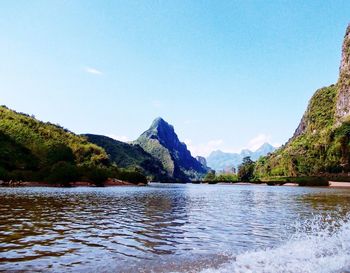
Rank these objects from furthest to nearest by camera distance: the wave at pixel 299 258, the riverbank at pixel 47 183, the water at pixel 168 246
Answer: the riverbank at pixel 47 183 < the water at pixel 168 246 < the wave at pixel 299 258

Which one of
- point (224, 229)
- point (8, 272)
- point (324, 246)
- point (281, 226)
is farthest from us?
point (281, 226)

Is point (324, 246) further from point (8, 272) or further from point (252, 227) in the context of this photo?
point (8, 272)

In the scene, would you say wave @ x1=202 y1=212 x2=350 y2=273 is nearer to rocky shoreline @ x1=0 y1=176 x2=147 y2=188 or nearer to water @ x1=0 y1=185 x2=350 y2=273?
water @ x1=0 y1=185 x2=350 y2=273

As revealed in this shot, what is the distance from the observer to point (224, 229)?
24.4m

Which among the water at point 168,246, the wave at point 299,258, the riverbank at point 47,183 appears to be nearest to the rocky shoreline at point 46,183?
the riverbank at point 47,183

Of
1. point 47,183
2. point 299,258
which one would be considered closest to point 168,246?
point 299,258

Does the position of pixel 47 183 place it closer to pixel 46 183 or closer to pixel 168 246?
pixel 46 183

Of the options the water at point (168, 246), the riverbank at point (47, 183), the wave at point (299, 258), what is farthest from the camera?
the riverbank at point (47, 183)

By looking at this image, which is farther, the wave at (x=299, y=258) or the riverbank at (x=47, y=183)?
the riverbank at (x=47, y=183)

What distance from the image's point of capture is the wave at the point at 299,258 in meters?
13.3

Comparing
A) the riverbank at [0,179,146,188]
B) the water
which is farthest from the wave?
the riverbank at [0,179,146,188]

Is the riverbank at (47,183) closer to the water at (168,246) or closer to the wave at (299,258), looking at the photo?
the water at (168,246)

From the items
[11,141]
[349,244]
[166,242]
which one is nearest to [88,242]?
[166,242]

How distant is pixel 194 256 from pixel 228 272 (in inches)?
128
